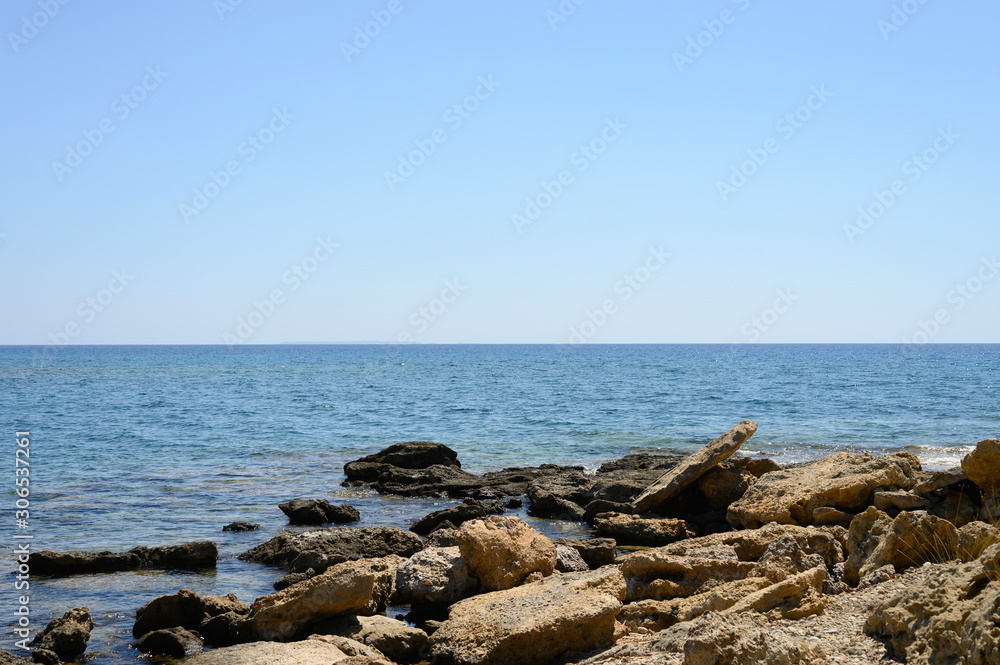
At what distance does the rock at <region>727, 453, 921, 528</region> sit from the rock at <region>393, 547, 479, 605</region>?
4.74 m

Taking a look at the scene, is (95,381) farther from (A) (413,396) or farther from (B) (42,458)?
(B) (42,458)

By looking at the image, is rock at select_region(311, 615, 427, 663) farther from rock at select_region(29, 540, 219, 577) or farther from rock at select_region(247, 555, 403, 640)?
rock at select_region(29, 540, 219, 577)

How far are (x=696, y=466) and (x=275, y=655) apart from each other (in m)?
9.00

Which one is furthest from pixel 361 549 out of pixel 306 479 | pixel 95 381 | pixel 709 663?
pixel 95 381

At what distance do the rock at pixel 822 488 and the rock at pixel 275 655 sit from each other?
269 inches

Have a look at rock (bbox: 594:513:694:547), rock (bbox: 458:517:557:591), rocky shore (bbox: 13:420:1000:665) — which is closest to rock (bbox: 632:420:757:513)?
rock (bbox: 594:513:694:547)

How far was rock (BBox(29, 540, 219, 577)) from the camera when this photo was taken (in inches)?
A: 497

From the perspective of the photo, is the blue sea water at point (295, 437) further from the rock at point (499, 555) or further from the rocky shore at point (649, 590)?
the rock at point (499, 555)

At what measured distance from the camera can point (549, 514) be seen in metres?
17.3

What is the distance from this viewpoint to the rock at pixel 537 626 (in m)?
8.02

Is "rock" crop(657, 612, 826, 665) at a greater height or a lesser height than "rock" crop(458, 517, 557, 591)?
greater

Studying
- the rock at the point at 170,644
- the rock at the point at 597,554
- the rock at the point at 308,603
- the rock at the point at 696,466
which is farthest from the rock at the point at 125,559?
the rock at the point at 696,466

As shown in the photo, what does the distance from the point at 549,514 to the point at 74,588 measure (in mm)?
8936

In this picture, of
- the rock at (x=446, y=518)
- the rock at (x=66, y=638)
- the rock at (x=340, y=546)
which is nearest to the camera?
the rock at (x=66, y=638)
